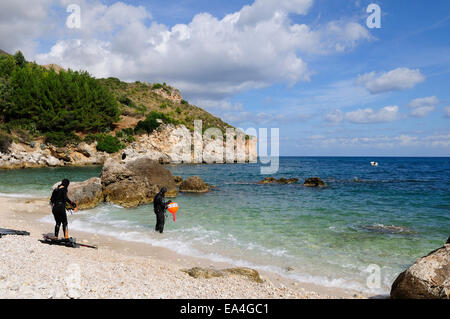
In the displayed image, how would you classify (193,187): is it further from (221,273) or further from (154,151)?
(154,151)

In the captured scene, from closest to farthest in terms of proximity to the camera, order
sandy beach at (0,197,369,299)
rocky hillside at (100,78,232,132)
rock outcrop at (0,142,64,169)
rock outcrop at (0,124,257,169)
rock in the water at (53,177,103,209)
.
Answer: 1. sandy beach at (0,197,369,299)
2. rock in the water at (53,177,103,209)
3. rock outcrop at (0,142,64,169)
4. rock outcrop at (0,124,257,169)
5. rocky hillside at (100,78,232,132)

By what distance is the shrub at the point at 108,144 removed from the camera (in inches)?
2207

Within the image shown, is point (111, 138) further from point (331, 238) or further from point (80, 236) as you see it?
point (331, 238)

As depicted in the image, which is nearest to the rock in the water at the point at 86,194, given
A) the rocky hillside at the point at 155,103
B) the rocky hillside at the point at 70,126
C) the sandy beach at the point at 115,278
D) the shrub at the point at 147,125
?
the sandy beach at the point at 115,278

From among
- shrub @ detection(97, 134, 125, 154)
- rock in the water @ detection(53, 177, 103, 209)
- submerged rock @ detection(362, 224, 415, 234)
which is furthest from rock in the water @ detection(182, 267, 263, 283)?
shrub @ detection(97, 134, 125, 154)

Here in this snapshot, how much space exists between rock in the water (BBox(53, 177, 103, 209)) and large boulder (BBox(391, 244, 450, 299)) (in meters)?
16.3

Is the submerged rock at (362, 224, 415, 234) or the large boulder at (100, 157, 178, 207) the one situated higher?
the large boulder at (100, 157, 178, 207)

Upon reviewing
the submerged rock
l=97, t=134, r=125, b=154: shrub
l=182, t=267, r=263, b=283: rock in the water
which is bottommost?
the submerged rock

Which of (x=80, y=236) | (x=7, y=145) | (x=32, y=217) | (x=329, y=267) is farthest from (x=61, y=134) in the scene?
(x=329, y=267)

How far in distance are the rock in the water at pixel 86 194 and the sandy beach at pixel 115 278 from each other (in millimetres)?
7736

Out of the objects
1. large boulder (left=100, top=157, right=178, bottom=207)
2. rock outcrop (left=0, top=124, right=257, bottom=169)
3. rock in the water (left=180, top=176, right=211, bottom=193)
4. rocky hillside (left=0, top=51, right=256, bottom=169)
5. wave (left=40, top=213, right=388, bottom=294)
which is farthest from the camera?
rocky hillside (left=0, top=51, right=256, bottom=169)

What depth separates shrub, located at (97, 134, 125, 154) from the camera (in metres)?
56.1

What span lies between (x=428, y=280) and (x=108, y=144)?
58.1m

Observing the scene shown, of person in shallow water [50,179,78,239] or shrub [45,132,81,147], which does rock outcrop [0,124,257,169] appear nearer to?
shrub [45,132,81,147]
